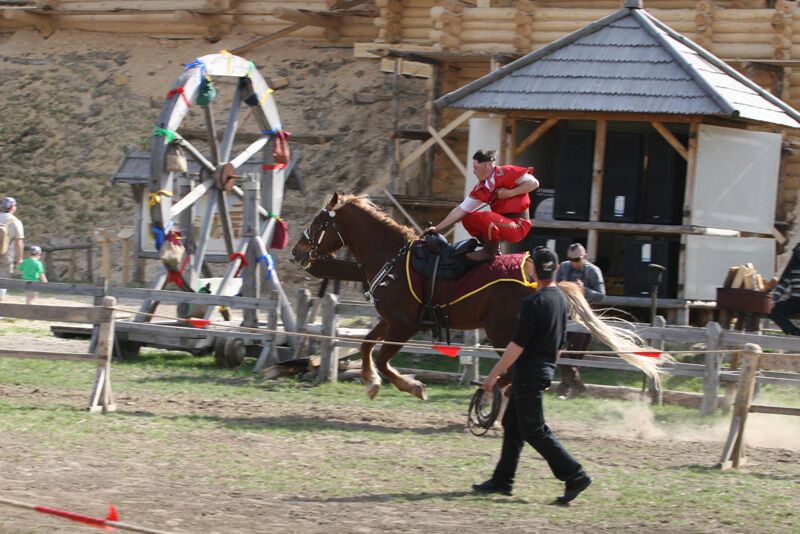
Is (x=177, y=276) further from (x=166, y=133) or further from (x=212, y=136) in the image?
(x=212, y=136)

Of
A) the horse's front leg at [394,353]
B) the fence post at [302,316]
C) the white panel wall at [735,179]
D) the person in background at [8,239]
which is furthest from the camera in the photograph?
the person in background at [8,239]

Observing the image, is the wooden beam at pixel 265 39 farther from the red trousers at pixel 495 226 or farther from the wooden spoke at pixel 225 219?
the red trousers at pixel 495 226

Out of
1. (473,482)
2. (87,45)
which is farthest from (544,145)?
(87,45)

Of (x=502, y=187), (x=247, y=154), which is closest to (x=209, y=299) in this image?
(x=247, y=154)

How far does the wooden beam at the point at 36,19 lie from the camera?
117 ft

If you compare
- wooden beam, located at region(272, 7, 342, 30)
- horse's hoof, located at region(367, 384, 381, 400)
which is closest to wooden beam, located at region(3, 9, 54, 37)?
wooden beam, located at region(272, 7, 342, 30)

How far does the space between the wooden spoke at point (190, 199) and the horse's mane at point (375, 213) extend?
3.92 m

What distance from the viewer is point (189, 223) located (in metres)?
17.2

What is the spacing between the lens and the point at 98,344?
446 inches

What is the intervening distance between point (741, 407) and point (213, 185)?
29.1 feet

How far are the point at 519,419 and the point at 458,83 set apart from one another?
19572 mm

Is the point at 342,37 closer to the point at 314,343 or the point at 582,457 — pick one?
the point at 314,343

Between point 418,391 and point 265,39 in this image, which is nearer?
point 418,391

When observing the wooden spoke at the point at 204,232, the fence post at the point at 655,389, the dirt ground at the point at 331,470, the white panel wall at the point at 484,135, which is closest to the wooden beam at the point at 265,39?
the white panel wall at the point at 484,135
